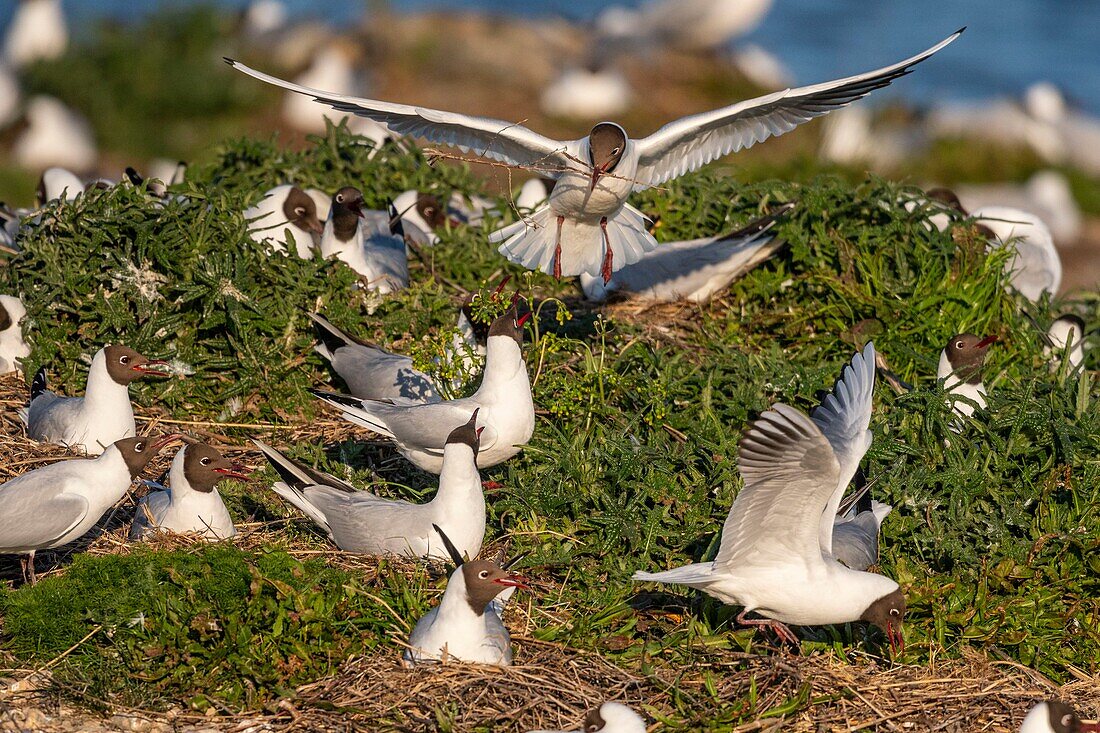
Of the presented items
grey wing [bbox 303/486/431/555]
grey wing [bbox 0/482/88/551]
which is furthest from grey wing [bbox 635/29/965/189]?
grey wing [bbox 0/482/88/551]

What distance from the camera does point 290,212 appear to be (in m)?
8.55

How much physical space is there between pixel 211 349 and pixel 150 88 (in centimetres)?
1425

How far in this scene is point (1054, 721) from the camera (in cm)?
455

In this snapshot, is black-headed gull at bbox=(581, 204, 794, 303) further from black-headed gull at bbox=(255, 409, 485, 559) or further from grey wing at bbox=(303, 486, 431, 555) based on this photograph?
grey wing at bbox=(303, 486, 431, 555)

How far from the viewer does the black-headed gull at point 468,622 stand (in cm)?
482

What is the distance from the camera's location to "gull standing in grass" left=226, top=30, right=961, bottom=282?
23.3 ft

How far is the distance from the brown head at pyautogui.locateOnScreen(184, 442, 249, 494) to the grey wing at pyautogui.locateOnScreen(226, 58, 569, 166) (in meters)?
2.10

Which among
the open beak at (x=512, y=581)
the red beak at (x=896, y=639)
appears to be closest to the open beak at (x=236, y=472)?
the open beak at (x=512, y=581)

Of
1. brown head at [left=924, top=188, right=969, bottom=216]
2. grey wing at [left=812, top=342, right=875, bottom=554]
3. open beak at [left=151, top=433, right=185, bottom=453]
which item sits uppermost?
brown head at [left=924, top=188, right=969, bottom=216]

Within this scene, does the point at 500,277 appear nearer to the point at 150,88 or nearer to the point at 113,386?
the point at 113,386

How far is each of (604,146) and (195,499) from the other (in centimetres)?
282

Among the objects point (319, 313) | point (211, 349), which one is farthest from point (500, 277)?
point (211, 349)

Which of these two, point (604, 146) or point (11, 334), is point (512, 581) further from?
point (11, 334)

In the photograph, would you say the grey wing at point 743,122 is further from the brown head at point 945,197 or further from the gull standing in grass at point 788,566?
the gull standing in grass at point 788,566
